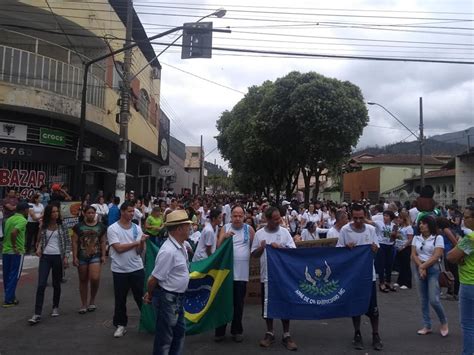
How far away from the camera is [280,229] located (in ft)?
21.1

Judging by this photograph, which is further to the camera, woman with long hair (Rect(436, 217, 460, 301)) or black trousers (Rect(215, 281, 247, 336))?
woman with long hair (Rect(436, 217, 460, 301))

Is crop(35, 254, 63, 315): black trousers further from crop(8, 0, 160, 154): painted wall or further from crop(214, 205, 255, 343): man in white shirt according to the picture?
crop(8, 0, 160, 154): painted wall

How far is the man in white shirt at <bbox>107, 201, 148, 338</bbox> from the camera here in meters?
6.43

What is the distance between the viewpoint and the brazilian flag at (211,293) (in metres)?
5.98

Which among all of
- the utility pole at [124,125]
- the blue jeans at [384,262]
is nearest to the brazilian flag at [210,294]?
the blue jeans at [384,262]

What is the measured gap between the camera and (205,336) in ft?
21.1

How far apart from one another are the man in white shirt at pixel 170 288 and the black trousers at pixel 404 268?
711 cm

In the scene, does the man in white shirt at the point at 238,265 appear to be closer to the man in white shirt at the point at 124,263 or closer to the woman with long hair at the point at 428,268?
the man in white shirt at the point at 124,263

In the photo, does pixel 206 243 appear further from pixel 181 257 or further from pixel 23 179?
pixel 23 179

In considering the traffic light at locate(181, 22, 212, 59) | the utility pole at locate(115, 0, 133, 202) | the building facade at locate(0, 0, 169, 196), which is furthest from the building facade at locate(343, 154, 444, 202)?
the traffic light at locate(181, 22, 212, 59)

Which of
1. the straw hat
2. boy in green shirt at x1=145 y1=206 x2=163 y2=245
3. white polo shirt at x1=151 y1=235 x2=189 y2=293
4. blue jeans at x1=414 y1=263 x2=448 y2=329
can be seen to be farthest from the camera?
boy in green shirt at x1=145 y1=206 x2=163 y2=245

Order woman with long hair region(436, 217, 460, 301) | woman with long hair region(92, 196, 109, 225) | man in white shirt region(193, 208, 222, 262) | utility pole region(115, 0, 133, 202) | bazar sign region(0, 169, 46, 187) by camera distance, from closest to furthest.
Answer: man in white shirt region(193, 208, 222, 262)
woman with long hair region(436, 217, 460, 301)
woman with long hair region(92, 196, 109, 225)
utility pole region(115, 0, 133, 202)
bazar sign region(0, 169, 46, 187)

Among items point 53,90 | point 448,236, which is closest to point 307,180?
point 53,90

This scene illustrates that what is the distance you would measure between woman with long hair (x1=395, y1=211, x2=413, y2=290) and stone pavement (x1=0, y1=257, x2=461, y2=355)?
1.97 meters
